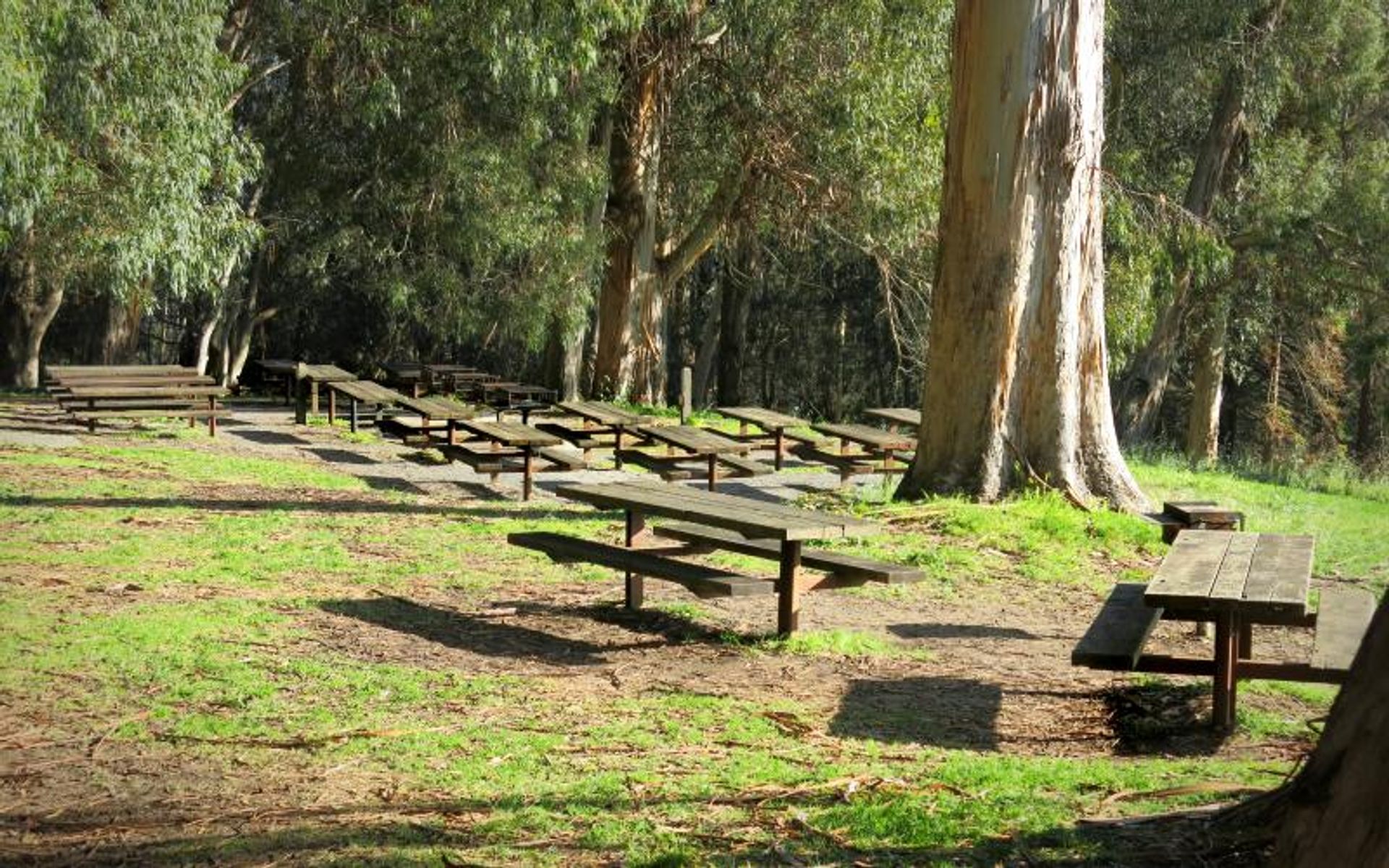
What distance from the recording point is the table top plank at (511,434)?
13.1m

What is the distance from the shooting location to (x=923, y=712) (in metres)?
6.57

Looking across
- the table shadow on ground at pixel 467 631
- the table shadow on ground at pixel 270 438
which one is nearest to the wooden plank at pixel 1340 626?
the table shadow on ground at pixel 467 631

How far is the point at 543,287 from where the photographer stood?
2291 centimetres

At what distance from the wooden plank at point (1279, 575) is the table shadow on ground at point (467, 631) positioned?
9.25 feet

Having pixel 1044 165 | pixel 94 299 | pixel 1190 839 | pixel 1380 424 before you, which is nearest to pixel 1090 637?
pixel 1190 839

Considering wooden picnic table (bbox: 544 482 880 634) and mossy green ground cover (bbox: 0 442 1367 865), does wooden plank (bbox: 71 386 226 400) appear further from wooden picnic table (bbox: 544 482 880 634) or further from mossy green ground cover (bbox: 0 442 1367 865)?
wooden picnic table (bbox: 544 482 880 634)

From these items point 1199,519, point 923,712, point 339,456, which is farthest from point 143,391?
point 923,712

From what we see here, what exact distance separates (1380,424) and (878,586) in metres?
29.4

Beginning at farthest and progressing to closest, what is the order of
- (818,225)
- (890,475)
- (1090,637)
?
(818,225) < (890,475) < (1090,637)

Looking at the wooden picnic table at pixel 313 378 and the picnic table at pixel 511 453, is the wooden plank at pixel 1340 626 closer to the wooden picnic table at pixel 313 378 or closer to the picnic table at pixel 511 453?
the picnic table at pixel 511 453

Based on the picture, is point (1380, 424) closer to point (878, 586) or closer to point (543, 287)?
point (543, 287)

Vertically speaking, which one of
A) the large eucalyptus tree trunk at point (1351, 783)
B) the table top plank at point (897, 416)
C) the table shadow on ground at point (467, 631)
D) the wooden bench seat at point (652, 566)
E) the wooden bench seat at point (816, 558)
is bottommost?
the table shadow on ground at point (467, 631)

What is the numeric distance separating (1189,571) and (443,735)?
2.93 meters

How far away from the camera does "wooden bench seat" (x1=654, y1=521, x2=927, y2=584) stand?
7.56 m
